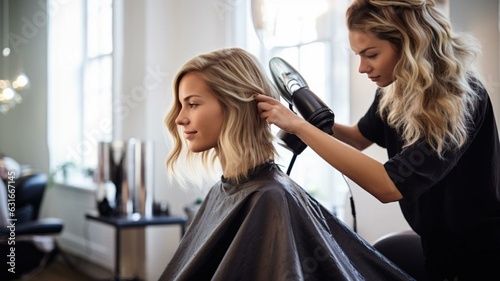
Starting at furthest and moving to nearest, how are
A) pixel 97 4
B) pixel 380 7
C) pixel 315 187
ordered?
pixel 97 4, pixel 315 187, pixel 380 7

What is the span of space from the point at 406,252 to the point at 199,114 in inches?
27.9

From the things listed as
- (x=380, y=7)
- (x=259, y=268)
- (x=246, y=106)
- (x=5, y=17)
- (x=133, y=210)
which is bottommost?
(x=133, y=210)

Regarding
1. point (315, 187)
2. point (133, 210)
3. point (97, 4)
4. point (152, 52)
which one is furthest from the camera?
point (97, 4)

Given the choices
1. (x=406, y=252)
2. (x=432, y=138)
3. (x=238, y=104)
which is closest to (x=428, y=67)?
(x=432, y=138)

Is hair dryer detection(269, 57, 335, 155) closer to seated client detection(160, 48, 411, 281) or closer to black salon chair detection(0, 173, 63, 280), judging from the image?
seated client detection(160, 48, 411, 281)

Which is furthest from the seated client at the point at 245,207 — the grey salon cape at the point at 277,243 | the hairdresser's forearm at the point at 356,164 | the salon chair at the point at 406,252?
the salon chair at the point at 406,252

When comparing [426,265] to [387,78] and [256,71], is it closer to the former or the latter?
[387,78]

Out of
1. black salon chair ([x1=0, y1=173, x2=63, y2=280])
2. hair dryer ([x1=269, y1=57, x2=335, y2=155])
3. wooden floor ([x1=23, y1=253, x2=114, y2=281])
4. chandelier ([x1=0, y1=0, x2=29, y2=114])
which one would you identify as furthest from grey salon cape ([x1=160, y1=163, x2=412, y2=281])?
chandelier ([x1=0, y1=0, x2=29, y2=114])

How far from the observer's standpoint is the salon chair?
1.59 meters

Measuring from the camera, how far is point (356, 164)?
1.29 m

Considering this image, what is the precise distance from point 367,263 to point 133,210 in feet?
7.95

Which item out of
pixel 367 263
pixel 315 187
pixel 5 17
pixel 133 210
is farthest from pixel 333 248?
pixel 5 17

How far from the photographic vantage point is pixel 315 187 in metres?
3.20

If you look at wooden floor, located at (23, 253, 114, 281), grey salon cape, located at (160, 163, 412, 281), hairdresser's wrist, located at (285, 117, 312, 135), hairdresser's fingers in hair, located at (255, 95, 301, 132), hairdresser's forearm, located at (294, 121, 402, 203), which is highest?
hairdresser's fingers in hair, located at (255, 95, 301, 132)
